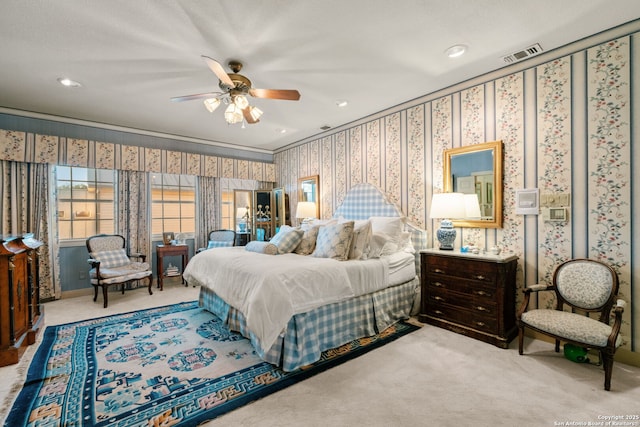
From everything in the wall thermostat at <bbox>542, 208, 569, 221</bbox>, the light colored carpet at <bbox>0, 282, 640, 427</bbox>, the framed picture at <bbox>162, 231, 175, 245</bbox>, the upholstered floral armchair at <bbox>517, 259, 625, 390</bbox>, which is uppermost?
the wall thermostat at <bbox>542, 208, 569, 221</bbox>

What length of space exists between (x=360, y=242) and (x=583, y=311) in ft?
7.04

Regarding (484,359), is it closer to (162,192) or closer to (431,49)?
(431,49)

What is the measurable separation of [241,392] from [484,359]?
2075 mm

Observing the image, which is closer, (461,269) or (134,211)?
(461,269)

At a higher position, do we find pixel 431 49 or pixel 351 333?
pixel 431 49

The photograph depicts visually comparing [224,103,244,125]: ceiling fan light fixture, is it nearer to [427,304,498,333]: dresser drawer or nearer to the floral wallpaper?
the floral wallpaper

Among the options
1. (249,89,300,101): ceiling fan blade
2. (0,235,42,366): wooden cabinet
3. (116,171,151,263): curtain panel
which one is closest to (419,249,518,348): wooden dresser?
(249,89,300,101): ceiling fan blade

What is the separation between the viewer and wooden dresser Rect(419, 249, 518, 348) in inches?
109

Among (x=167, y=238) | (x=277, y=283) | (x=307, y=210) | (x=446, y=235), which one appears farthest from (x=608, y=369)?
(x=167, y=238)

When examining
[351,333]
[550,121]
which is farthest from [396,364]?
[550,121]

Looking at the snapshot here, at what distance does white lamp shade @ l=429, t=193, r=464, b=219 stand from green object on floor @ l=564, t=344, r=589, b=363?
4.75 ft

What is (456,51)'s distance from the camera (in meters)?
2.72

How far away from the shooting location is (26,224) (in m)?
4.17

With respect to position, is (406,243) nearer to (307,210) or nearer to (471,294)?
(471,294)
